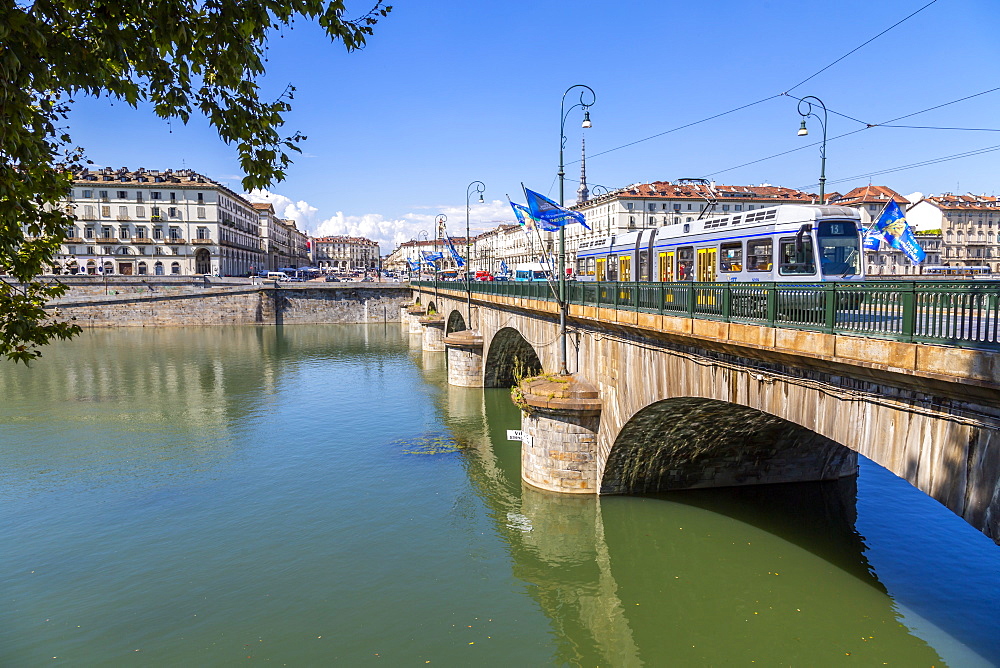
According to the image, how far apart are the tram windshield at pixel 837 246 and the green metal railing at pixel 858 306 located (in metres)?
5.67

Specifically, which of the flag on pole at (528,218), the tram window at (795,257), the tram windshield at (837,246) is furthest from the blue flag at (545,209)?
the tram windshield at (837,246)

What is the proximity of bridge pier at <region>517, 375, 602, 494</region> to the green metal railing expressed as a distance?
4.45m

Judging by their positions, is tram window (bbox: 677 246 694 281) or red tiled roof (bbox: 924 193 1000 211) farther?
red tiled roof (bbox: 924 193 1000 211)

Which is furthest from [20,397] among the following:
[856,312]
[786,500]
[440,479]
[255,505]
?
[856,312]

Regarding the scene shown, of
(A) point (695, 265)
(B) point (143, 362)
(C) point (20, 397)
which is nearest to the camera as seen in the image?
(A) point (695, 265)

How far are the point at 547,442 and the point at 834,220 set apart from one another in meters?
9.75

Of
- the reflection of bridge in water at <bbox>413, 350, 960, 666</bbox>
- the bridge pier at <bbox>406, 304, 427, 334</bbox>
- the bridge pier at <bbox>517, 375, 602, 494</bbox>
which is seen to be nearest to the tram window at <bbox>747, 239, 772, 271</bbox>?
the bridge pier at <bbox>517, 375, 602, 494</bbox>

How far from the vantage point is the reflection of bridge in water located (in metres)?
11.7

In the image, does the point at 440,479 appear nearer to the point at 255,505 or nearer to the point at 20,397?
the point at 255,505

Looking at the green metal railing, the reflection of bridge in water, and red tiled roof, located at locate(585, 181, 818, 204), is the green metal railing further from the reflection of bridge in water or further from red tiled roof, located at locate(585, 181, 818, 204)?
red tiled roof, located at locate(585, 181, 818, 204)

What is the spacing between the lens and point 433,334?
181 feet

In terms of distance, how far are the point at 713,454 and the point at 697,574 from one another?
4.80 m

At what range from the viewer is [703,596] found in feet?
44.0

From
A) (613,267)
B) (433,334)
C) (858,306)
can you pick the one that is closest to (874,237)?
(613,267)
